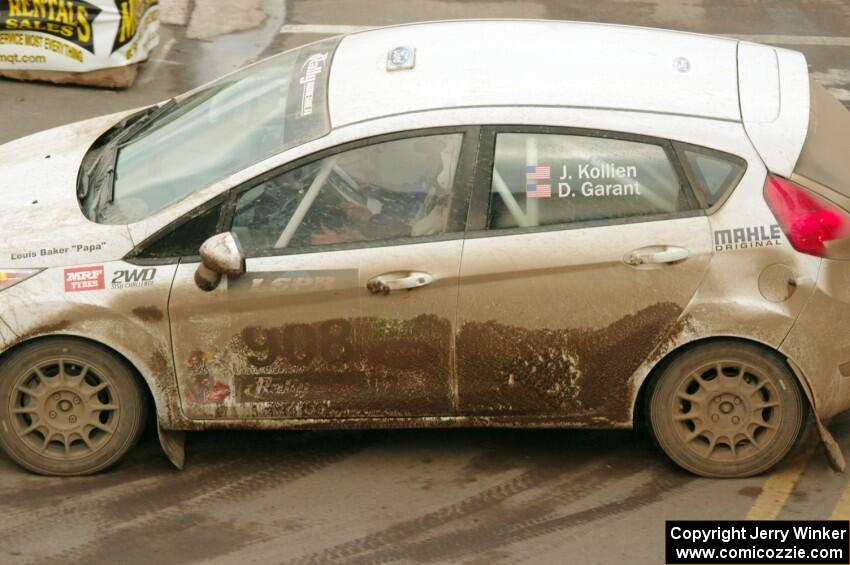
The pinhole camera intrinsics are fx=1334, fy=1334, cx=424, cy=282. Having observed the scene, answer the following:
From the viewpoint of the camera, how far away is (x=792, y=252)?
18.1 feet

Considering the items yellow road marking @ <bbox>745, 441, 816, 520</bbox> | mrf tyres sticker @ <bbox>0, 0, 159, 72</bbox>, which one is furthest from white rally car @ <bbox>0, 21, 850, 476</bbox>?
mrf tyres sticker @ <bbox>0, 0, 159, 72</bbox>

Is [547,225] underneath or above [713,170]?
underneath

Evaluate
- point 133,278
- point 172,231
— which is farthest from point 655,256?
point 133,278

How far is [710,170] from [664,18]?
8.58m

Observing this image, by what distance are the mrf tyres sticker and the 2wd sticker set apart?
6217 millimetres

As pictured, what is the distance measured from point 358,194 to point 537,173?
0.76 metres

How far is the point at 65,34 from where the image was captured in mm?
11320

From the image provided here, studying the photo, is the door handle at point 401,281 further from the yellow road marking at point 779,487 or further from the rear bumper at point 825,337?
the yellow road marking at point 779,487

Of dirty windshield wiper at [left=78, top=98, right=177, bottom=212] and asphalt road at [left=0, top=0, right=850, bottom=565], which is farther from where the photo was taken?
dirty windshield wiper at [left=78, top=98, right=177, bottom=212]

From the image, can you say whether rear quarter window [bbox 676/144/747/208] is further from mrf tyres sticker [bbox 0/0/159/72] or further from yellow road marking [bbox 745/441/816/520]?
mrf tyres sticker [bbox 0/0/159/72]

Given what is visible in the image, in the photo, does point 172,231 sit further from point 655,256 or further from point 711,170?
point 711,170

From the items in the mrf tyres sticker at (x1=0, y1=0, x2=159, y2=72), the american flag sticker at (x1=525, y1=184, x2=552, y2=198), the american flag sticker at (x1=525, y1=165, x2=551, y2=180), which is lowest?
the american flag sticker at (x1=525, y1=184, x2=552, y2=198)

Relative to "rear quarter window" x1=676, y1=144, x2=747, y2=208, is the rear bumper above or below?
below

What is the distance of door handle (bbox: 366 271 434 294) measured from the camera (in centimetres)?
554
